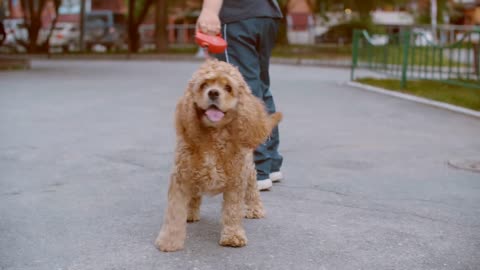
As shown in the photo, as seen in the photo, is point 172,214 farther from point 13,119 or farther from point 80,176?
point 13,119

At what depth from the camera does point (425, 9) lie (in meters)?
57.4

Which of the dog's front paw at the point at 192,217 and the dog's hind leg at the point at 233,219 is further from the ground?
the dog's hind leg at the point at 233,219

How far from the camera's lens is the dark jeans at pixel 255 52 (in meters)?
4.91

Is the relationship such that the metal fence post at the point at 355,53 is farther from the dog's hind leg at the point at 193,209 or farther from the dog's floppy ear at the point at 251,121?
the dog's floppy ear at the point at 251,121

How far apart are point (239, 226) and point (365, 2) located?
108ft

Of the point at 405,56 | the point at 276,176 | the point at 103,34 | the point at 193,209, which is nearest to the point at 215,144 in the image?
the point at 193,209

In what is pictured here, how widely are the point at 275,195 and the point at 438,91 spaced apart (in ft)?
29.9

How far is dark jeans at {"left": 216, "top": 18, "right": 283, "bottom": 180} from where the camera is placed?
16.1 ft

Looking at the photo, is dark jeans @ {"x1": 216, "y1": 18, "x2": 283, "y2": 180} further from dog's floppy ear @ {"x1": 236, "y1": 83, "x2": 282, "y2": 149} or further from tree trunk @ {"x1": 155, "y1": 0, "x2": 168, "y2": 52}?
tree trunk @ {"x1": 155, "y1": 0, "x2": 168, "y2": 52}

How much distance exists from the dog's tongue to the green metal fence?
29.5 ft

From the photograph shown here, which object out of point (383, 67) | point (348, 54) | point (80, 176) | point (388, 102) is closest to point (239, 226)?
point (80, 176)

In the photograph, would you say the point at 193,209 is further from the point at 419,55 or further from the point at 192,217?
the point at 419,55

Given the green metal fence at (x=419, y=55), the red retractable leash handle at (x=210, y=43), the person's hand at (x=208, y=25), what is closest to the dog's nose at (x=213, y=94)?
the red retractable leash handle at (x=210, y=43)

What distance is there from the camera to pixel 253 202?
4.46m
